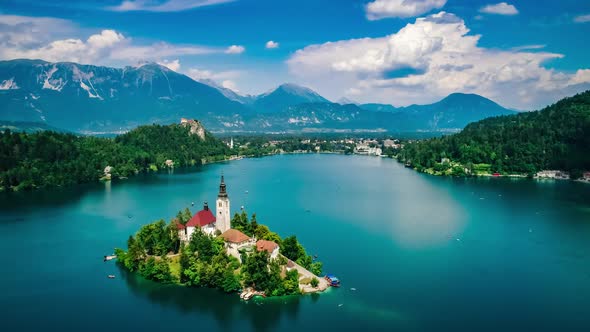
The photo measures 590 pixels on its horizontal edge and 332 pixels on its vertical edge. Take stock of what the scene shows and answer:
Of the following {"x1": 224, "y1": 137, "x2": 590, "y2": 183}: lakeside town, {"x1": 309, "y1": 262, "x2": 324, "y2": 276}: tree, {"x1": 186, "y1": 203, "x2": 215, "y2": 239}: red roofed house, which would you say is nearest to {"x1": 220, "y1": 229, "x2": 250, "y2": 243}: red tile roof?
{"x1": 186, "y1": 203, "x2": 215, "y2": 239}: red roofed house

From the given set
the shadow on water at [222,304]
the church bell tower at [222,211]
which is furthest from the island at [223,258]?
the shadow on water at [222,304]

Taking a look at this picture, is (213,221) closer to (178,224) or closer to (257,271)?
(178,224)

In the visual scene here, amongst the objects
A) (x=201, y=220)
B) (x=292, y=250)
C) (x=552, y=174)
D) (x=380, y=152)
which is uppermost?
(x=380, y=152)

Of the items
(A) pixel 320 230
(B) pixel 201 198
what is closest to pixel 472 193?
(A) pixel 320 230

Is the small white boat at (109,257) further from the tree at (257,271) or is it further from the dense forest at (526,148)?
the dense forest at (526,148)

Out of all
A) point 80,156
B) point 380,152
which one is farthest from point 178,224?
point 380,152

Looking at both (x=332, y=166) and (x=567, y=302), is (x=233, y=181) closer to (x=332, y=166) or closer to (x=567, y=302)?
(x=332, y=166)
